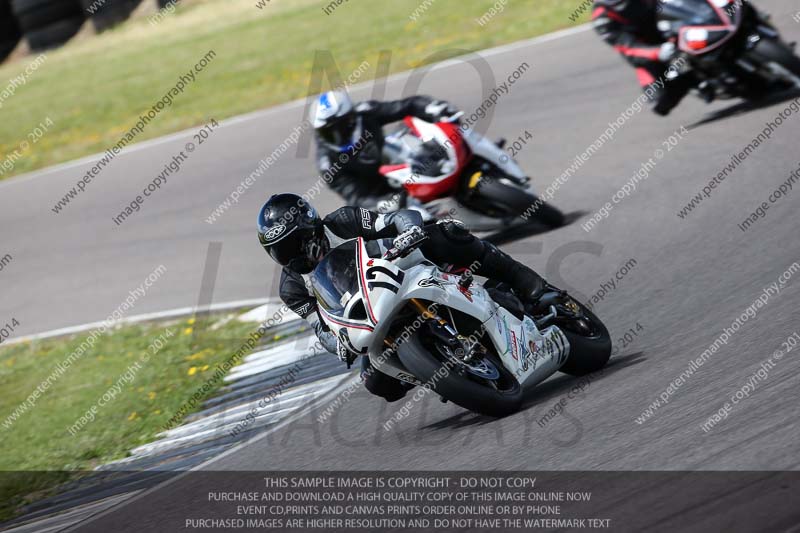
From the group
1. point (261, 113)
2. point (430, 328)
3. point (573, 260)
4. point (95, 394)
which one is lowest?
point (261, 113)

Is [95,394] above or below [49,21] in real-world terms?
above

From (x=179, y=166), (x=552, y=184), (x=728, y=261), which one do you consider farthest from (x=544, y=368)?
(x=179, y=166)

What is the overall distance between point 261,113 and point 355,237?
1286 cm

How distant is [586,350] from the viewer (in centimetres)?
634

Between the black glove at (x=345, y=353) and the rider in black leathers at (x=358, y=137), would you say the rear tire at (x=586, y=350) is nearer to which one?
the black glove at (x=345, y=353)

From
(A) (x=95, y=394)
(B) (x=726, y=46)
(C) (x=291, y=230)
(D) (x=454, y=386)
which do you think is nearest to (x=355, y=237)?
(C) (x=291, y=230)

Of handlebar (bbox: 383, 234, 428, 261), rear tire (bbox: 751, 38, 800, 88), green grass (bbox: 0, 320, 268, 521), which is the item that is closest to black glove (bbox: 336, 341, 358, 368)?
handlebar (bbox: 383, 234, 428, 261)

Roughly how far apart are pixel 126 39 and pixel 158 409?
2191 cm

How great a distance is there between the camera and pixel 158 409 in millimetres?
9008

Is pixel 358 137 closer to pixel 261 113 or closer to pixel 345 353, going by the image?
pixel 345 353

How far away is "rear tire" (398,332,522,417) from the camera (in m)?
5.53

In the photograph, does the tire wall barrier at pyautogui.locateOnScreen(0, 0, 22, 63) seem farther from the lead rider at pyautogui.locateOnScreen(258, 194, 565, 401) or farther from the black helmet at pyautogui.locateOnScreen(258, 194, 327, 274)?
the black helmet at pyautogui.locateOnScreen(258, 194, 327, 274)

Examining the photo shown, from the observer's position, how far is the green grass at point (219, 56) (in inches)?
781

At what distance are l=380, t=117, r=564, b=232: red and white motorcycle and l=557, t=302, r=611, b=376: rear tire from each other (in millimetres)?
3565
